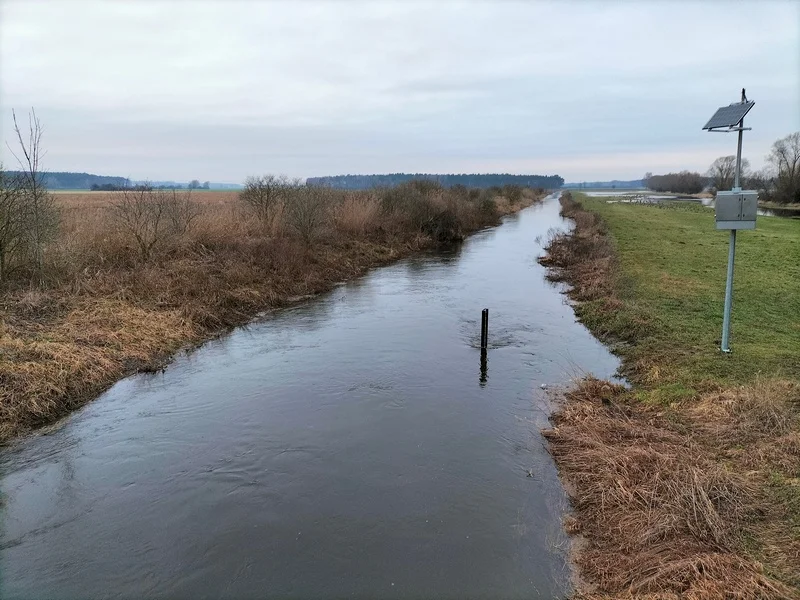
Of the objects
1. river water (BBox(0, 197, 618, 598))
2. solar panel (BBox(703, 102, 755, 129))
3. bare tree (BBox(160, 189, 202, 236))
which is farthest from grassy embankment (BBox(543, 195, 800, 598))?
bare tree (BBox(160, 189, 202, 236))

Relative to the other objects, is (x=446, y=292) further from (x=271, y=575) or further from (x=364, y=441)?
(x=271, y=575)

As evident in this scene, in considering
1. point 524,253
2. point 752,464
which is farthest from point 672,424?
point 524,253

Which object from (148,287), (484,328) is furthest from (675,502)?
(148,287)

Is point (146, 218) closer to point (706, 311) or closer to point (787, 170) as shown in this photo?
point (706, 311)

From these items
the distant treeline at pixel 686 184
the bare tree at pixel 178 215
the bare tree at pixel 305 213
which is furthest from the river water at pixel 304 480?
the distant treeline at pixel 686 184

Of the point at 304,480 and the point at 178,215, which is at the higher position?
the point at 178,215

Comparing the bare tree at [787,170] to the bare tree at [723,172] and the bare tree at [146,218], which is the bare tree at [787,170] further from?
the bare tree at [146,218]

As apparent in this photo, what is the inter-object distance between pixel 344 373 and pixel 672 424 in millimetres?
6640

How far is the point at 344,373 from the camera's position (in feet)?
38.5

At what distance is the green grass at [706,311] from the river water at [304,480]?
1539 mm

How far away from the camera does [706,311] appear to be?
14242mm

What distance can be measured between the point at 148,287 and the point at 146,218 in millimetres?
4169

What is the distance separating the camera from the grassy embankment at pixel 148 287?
10.3 metres

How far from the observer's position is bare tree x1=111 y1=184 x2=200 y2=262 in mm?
18141
